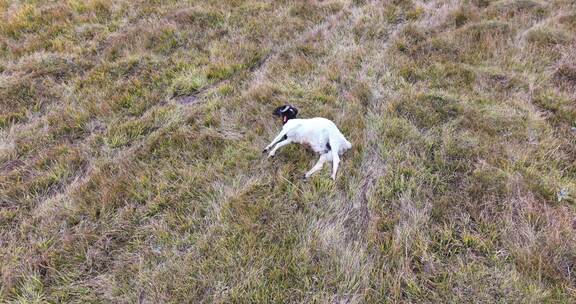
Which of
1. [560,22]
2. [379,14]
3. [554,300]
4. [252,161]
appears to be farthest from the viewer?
[379,14]

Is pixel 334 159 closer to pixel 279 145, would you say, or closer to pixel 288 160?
pixel 288 160

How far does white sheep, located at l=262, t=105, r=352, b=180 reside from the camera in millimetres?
4131

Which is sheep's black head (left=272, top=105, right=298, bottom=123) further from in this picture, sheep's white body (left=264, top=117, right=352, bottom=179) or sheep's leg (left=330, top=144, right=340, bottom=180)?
sheep's leg (left=330, top=144, right=340, bottom=180)

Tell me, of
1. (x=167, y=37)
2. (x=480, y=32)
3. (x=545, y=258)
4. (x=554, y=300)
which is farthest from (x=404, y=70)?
(x=167, y=37)

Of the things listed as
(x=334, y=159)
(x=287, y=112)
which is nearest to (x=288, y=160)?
(x=334, y=159)

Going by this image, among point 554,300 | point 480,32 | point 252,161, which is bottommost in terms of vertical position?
point 554,300

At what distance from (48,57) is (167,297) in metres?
5.43

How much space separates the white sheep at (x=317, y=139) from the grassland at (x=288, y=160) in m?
0.15

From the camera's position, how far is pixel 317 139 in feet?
13.8

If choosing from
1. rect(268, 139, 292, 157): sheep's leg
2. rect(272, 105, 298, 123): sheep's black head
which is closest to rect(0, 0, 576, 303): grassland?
rect(268, 139, 292, 157): sheep's leg

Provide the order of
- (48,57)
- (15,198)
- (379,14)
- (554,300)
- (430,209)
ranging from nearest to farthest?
(554,300), (430,209), (15,198), (48,57), (379,14)

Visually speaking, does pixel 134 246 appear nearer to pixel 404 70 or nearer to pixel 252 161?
pixel 252 161

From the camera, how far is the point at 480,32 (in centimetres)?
651

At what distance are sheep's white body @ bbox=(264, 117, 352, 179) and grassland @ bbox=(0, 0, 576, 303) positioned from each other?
0.52 feet
